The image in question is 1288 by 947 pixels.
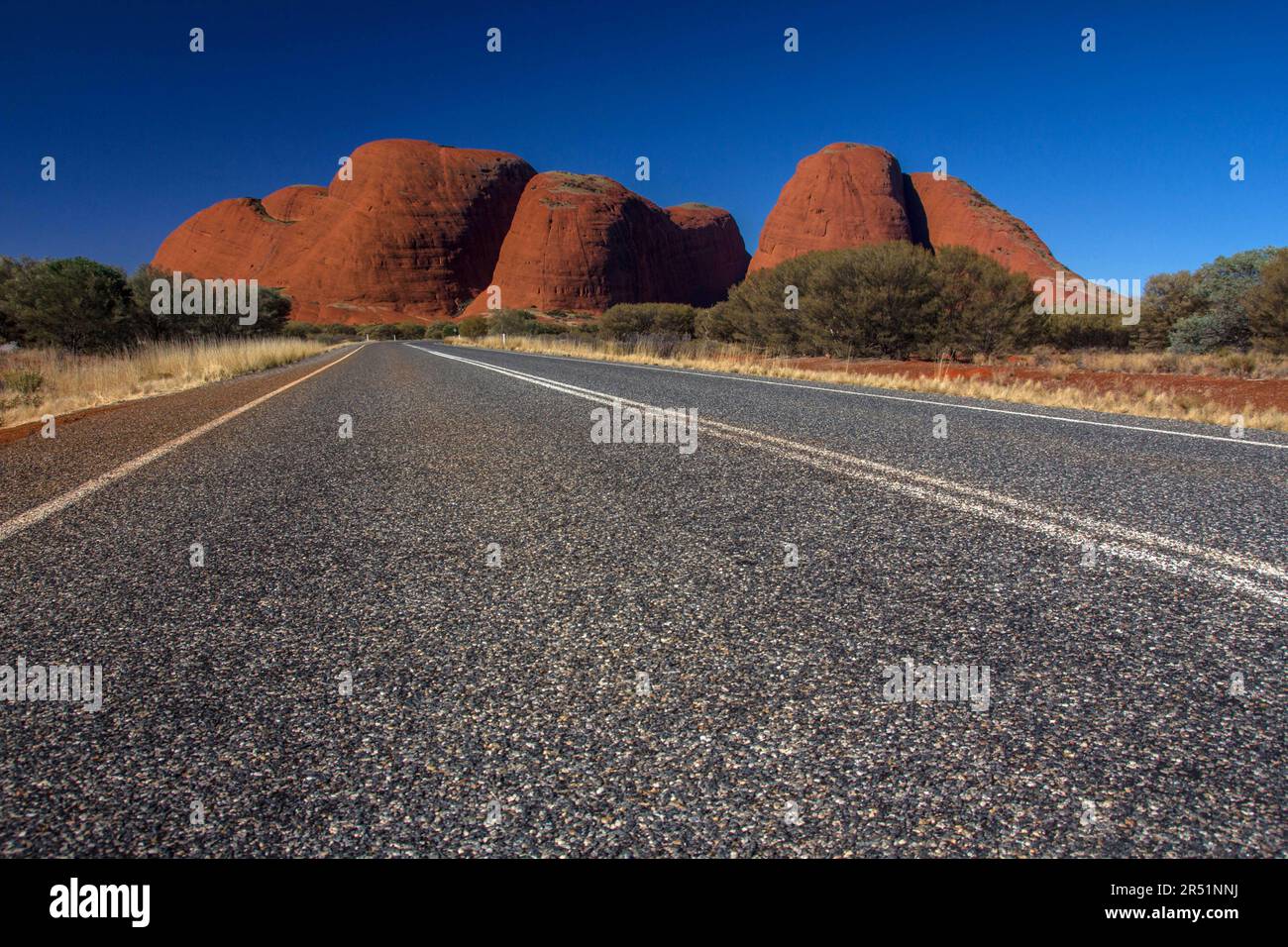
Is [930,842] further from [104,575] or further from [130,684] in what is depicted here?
[104,575]

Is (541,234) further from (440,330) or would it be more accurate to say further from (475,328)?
(475,328)

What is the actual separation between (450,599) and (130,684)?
934 mm

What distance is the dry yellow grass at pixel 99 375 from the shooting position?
11344 mm

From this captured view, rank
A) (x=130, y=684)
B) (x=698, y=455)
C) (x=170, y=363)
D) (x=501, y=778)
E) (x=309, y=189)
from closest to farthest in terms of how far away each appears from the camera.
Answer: (x=501, y=778), (x=130, y=684), (x=698, y=455), (x=170, y=363), (x=309, y=189)

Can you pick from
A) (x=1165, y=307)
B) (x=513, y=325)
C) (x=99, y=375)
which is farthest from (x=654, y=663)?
(x=513, y=325)

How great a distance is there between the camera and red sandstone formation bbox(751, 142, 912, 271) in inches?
3410

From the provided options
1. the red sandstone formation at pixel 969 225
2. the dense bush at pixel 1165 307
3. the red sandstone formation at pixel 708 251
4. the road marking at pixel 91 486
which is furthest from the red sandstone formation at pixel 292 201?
the road marking at pixel 91 486

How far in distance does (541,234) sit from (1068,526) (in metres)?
98.0

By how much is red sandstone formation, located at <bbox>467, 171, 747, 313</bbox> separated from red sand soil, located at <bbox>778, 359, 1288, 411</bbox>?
256ft

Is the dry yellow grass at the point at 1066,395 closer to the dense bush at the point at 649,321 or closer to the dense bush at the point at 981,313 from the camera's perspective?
the dense bush at the point at 981,313

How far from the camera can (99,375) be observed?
14.4 m
